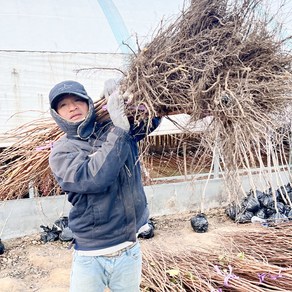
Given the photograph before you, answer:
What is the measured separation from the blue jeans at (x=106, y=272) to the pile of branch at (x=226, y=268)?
0.84 m

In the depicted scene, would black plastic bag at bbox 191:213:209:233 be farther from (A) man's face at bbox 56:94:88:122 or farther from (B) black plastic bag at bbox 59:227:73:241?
(A) man's face at bbox 56:94:88:122

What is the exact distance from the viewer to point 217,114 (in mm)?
1479

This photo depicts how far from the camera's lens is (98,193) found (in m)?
1.52

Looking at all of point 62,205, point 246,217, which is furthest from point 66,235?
point 246,217

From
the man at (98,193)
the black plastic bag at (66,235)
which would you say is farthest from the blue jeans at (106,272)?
the black plastic bag at (66,235)

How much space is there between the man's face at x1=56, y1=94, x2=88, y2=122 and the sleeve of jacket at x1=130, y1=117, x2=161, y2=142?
9.4 inches

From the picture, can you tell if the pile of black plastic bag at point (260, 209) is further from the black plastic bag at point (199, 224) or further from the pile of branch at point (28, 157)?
→ the pile of branch at point (28, 157)

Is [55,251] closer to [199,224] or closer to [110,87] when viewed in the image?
[199,224]

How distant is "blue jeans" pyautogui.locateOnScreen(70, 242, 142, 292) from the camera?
5.15ft

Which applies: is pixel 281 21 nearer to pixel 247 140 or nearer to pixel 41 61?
pixel 247 140

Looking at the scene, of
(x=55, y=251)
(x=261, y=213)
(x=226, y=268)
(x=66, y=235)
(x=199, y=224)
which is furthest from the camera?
(x=261, y=213)

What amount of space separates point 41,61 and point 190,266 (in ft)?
11.5

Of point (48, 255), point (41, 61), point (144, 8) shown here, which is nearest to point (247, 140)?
point (48, 255)

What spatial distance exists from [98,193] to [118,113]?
1.18 ft
